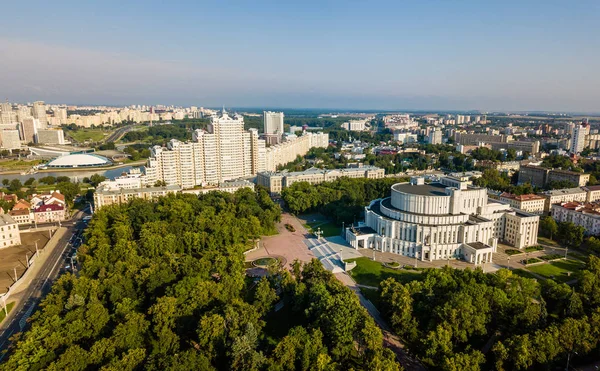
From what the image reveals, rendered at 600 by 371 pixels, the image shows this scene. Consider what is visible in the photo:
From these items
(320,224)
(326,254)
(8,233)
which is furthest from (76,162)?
(326,254)

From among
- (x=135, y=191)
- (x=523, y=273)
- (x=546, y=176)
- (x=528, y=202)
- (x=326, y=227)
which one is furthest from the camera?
(x=546, y=176)

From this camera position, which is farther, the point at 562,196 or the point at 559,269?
the point at 562,196

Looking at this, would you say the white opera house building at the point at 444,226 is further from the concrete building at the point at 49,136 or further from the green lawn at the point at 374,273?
the concrete building at the point at 49,136

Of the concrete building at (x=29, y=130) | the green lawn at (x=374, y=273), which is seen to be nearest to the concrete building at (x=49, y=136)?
the concrete building at (x=29, y=130)

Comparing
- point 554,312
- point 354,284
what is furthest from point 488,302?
point 354,284

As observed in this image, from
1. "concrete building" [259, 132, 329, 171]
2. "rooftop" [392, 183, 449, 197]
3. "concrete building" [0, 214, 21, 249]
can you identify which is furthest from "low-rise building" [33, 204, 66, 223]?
"rooftop" [392, 183, 449, 197]

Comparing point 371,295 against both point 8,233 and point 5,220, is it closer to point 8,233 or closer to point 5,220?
point 8,233

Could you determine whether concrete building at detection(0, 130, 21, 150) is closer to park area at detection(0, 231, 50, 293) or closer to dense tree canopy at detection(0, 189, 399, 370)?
park area at detection(0, 231, 50, 293)
